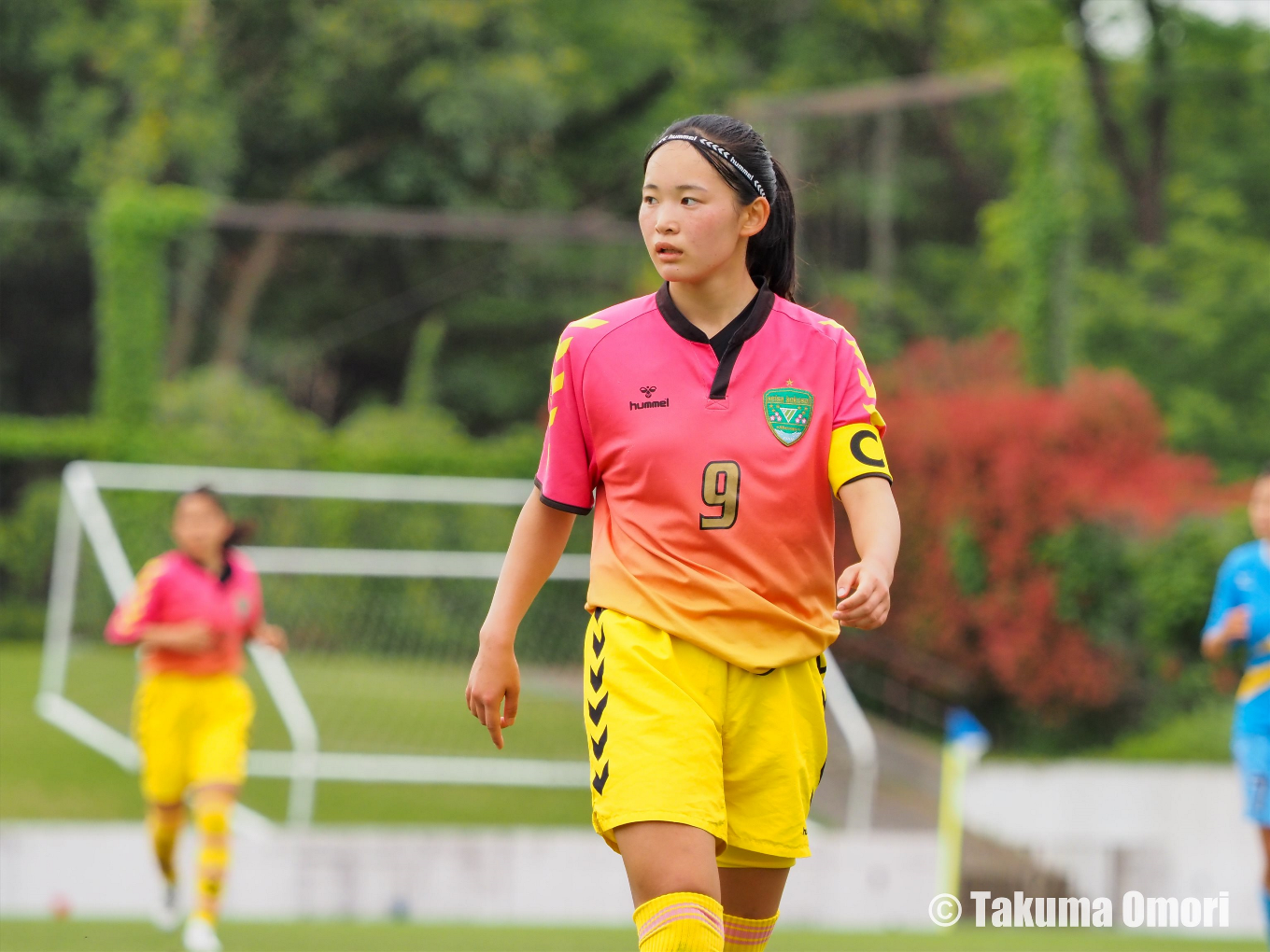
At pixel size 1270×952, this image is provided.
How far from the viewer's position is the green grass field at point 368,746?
45.8ft

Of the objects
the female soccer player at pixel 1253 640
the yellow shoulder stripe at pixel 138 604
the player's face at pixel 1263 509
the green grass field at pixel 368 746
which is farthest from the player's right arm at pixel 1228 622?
the green grass field at pixel 368 746

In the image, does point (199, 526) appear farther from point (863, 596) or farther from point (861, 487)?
point (863, 596)

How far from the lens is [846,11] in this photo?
31328 mm

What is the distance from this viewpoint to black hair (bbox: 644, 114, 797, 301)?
3574 mm

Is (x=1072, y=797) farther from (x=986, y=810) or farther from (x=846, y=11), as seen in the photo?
(x=846, y=11)

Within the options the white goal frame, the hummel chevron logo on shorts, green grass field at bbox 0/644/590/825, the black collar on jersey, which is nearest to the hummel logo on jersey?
the hummel chevron logo on shorts

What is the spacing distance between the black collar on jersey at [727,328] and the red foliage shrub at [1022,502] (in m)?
15.3

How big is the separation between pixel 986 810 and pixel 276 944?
1085 centimetres

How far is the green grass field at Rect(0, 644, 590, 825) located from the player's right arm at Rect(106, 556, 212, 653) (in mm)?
5483

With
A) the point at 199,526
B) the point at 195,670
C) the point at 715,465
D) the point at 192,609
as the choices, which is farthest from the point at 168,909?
the point at 715,465

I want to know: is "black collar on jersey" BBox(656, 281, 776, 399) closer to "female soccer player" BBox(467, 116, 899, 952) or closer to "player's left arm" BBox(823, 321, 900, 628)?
"female soccer player" BBox(467, 116, 899, 952)

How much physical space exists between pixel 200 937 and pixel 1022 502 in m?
13.1

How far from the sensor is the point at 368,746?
14023 mm

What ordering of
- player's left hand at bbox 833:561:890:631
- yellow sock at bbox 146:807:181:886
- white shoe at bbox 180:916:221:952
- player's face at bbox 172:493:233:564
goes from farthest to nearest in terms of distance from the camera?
yellow sock at bbox 146:807:181:886, player's face at bbox 172:493:233:564, white shoe at bbox 180:916:221:952, player's left hand at bbox 833:561:890:631
